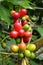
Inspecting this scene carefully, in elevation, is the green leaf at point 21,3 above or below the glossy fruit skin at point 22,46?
above

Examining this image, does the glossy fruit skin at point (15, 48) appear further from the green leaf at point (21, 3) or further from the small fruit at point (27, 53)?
the green leaf at point (21, 3)

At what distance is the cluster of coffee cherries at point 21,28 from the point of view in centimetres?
103

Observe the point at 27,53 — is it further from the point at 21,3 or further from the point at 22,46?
the point at 21,3

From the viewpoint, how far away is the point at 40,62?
1.66 meters

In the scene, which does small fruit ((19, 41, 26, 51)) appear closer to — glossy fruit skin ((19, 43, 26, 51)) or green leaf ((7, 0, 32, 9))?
glossy fruit skin ((19, 43, 26, 51))

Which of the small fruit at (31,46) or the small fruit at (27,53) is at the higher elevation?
the small fruit at (31,46)

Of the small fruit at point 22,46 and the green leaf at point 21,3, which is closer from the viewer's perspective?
the small fruit at point 22,46

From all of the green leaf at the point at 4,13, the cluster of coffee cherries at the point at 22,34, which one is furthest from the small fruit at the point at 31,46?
the green leaf at the point at 4,13

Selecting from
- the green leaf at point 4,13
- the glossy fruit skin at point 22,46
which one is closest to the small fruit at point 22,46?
the glossy fruit skin at point 22,46

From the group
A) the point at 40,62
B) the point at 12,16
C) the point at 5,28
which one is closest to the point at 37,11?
the point at 40,62

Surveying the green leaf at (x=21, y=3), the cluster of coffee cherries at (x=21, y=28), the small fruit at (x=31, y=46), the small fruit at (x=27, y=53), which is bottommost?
the small fruit at (x=27, y=53)

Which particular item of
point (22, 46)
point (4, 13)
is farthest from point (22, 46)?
point (4, 13)

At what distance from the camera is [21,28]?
106 cm

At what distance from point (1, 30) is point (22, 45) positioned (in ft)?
1.31
